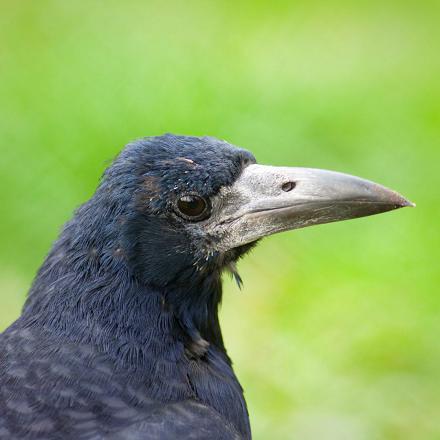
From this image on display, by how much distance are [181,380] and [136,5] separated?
23.2ft

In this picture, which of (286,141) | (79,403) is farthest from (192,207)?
(286,141)

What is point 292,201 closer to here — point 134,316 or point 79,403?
point 134,316

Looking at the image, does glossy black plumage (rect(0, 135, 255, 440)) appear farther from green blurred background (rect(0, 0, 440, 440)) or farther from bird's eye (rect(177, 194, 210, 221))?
green blurred background (rect(0, 0, 440, 440))

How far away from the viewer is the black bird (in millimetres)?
3895

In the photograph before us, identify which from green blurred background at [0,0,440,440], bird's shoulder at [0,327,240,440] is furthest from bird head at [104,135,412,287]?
green blurred background at [0,0,440,440]

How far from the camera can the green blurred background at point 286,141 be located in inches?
263

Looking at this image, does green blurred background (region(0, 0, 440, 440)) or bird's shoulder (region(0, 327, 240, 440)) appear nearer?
bird's shoulder (region(0, 327, 240, 440))

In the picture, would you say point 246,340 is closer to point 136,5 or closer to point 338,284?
point 338,284

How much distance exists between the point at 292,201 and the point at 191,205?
42 cm

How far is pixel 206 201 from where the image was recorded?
13.9ft

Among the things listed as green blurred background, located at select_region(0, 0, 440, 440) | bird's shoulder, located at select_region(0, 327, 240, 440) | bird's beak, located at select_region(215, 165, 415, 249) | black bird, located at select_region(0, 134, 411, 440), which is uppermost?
green blurred background, located at select_region(0, 0, 440, 440)

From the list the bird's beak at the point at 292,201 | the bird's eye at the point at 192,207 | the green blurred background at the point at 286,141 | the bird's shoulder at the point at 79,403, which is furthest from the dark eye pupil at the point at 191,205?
the green blurred background at the point at 286,141

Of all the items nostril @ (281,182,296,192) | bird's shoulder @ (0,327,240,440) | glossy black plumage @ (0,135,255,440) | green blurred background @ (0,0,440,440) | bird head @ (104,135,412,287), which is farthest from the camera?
green blurred background @ (0,0,440,440)

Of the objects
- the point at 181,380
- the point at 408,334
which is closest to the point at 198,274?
the point at 181,380
